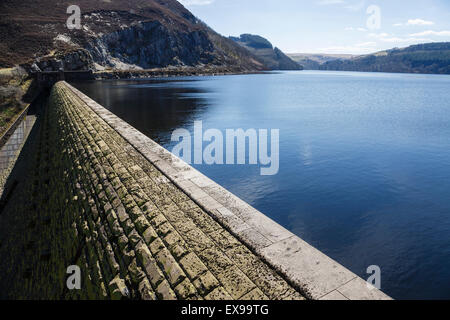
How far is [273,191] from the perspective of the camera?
633 inches

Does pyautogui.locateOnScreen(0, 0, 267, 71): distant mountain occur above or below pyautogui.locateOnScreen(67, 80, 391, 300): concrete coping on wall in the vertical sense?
above

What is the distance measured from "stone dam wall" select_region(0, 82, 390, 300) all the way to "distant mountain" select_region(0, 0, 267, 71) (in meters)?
78.7

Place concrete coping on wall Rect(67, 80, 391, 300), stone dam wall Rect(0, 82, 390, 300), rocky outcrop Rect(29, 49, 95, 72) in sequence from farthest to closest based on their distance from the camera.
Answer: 1. rocky outcrop Rect(29, 49, 95, 72)
2. stone dam wall Rect(0, 82, 390, 300)
3. concrete coping on wall Rect(67, 80, 391, 300)

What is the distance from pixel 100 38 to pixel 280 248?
12938 centimetres

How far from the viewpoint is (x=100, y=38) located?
11262 centimetres

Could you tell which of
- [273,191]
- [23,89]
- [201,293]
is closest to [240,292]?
[201,293]

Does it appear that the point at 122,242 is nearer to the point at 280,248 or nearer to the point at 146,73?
the point at 280,248

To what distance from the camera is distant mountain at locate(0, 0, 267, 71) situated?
82.9m

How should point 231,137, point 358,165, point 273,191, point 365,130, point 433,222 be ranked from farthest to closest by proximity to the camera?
point 365,130 < point 231,137 < point 358,165 < point 273,191 < point 433,222

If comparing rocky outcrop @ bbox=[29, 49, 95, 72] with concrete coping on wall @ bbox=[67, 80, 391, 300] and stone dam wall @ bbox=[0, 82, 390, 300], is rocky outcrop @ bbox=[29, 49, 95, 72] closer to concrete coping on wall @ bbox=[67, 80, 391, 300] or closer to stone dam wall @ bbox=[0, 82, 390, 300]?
stone dam wall @ bbox=[0, 82, 390, 300]

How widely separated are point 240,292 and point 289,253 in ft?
4.63

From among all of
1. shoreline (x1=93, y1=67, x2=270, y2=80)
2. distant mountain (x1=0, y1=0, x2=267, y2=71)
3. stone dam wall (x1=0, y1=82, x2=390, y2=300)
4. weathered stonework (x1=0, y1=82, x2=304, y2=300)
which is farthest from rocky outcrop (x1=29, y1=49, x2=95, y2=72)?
stone dam wall (x1=0, y1=82, x2=390, y2=300)

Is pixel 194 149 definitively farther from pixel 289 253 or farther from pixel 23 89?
pixel 23 89

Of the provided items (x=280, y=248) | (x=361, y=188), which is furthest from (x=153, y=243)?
(x=361, y=188)
